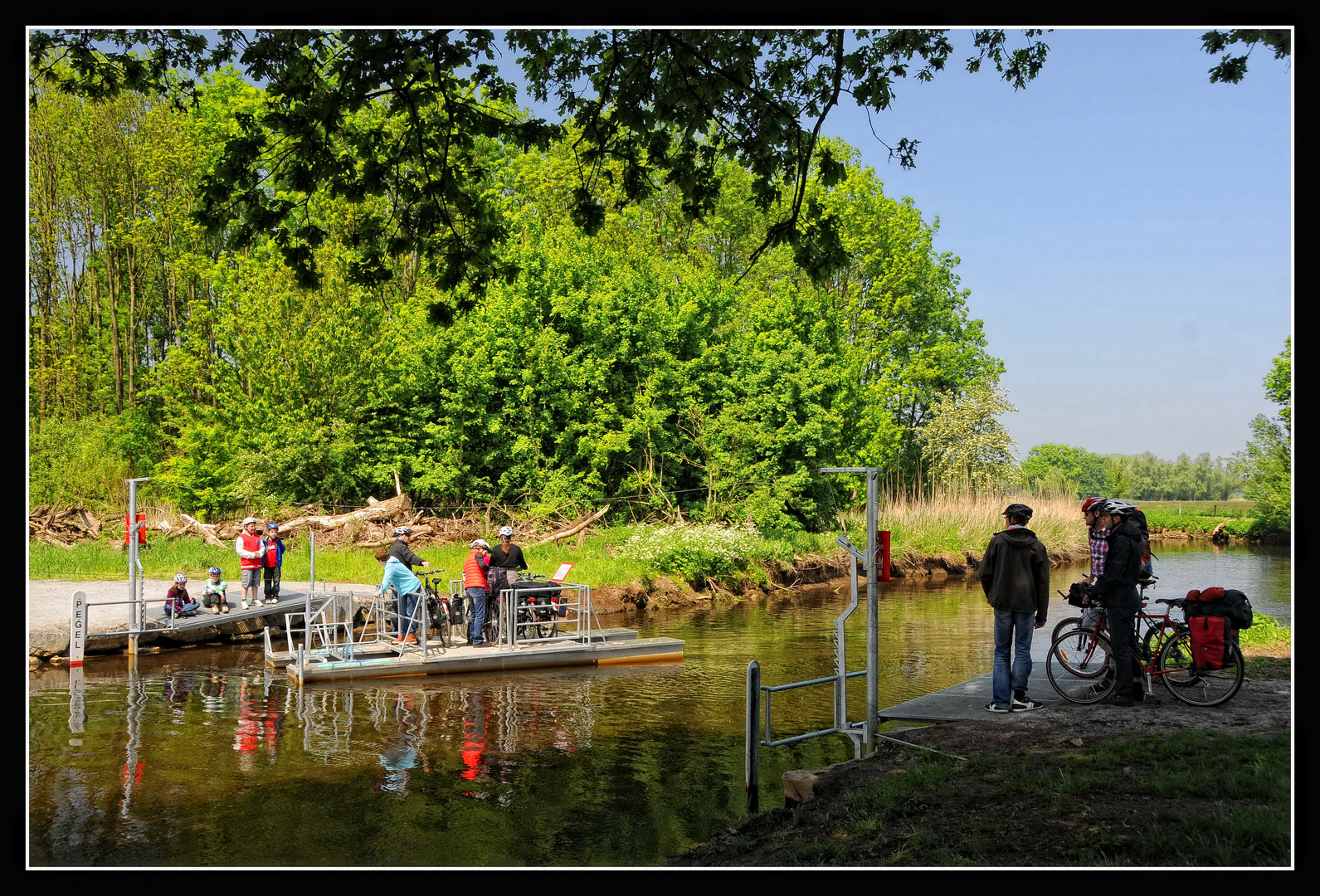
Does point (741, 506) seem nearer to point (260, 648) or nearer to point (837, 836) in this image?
point (260, 648)

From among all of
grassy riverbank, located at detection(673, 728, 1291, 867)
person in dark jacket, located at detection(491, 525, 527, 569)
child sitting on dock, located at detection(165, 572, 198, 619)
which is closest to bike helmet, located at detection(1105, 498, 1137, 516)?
grassy riverbank, located at detection(673, 728, 1291, 867)

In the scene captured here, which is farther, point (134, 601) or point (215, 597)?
point (215, 597)

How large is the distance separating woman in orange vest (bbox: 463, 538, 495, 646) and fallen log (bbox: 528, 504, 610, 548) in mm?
14400

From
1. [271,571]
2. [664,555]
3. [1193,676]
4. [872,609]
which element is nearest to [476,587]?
[271,571]

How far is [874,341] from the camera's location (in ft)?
158

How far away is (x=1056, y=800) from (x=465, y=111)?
25.9 feet

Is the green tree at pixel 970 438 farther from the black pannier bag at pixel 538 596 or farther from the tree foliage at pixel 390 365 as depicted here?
the black pannier bag at pixel 538 596

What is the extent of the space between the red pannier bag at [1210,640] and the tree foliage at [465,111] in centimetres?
501

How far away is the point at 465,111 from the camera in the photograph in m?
9.82

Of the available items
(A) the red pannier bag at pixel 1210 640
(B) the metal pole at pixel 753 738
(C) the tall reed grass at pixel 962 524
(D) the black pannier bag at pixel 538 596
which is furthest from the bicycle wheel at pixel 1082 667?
(C) the tall reed grass at pixel 962 524

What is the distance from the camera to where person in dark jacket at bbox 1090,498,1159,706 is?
9.47 meters

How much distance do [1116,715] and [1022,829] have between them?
11.5 feet

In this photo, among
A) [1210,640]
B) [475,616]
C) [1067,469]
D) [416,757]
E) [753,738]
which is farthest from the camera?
[1067,469]

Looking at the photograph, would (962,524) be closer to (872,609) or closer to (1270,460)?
(1270,460)
